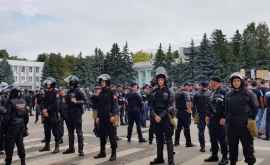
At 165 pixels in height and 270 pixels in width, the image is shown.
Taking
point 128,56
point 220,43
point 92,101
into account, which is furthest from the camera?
point 128,56

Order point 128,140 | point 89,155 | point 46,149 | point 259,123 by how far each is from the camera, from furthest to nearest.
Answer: point 259,123 < point 128,140 < point 46,149 < point 89,155

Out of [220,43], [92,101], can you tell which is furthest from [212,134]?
[220,43]

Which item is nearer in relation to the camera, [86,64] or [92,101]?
[92,101]

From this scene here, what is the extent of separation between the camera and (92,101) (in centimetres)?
1097

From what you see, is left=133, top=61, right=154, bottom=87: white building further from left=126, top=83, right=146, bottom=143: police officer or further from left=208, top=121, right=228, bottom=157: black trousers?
left=208, top=121, right=228, bottom=157: black trousers

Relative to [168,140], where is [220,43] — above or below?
above

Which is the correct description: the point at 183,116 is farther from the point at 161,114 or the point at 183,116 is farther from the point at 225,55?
the point at 225,55

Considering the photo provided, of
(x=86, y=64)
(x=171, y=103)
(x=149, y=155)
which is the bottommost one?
(x=149, y=155)

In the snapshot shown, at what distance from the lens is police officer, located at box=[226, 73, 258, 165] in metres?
8.44

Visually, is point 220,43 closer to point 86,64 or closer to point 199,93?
point 86,64

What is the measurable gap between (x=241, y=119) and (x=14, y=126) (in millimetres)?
4684

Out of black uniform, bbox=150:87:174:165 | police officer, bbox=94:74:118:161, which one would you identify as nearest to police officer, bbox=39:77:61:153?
police officer, bbox=94:74:118:161

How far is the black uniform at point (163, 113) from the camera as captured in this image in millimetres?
9828

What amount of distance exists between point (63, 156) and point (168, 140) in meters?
3.10
